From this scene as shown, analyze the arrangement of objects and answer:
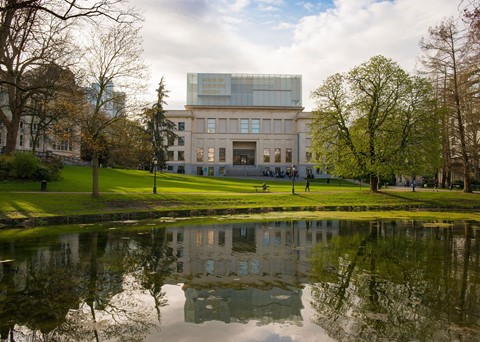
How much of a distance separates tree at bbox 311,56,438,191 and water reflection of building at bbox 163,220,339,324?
765 inches

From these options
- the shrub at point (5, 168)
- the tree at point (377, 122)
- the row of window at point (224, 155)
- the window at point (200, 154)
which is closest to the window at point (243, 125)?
the row of window at point (224, 155)

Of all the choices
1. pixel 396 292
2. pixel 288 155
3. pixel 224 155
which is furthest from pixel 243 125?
pixel 396 292

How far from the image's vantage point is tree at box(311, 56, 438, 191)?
35.2m

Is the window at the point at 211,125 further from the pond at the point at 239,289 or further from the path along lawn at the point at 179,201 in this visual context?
the pond at the point at 239,289

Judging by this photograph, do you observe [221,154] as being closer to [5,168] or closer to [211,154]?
[211,154]

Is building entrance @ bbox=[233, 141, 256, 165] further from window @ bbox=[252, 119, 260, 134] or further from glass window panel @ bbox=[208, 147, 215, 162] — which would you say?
glass window panel @ bbox=[208, 147, 215, 162]

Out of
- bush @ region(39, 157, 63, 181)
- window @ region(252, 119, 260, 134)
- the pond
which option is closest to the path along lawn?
bush @ region(39, 157, 63, 181)

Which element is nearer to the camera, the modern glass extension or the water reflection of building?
the water reflection of building

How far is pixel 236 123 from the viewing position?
287ft

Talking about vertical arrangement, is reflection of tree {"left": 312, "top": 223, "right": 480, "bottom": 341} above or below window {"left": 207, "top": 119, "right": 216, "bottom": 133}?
below

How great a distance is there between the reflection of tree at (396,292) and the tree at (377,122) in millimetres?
22907

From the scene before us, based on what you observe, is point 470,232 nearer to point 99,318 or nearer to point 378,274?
point 378,274

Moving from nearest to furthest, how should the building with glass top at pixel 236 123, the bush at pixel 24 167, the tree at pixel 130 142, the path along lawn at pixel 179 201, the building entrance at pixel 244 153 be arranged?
1. the path along lawn at pixel 179 201
2. the tree at pixel 130 142
3. the bush at pixel 24 167
4. the building with glass top at pixel 236 123
5. the building entrance at pixel 244 153

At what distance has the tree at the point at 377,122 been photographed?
35.2m
